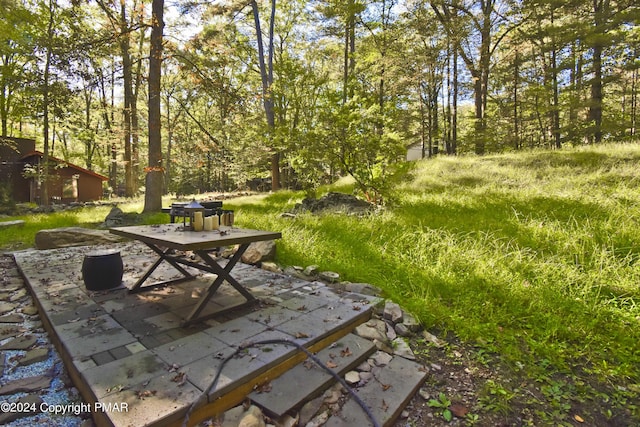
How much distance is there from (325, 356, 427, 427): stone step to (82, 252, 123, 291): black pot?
2.63m

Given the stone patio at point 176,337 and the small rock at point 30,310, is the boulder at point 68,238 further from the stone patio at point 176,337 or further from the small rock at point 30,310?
the small rock at point 30,310

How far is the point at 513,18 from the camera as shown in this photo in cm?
1177

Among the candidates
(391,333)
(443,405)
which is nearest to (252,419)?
(443,405)

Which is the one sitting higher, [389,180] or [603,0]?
[603,0]

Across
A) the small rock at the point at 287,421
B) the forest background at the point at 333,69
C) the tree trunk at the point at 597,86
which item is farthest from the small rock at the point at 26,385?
the tree trunk at the point at 597,86

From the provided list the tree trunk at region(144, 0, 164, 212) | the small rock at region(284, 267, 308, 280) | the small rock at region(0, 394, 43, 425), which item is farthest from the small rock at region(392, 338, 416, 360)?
the tree trunk at region(144, 0, 164, 212)

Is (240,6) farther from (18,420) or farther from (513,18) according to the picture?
(18,420)

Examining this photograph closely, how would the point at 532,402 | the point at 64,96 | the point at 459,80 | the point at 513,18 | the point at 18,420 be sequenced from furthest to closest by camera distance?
the point at 459,80
the point at 513,18
the point at 64,96
the point at 532,402
the point at 18,420

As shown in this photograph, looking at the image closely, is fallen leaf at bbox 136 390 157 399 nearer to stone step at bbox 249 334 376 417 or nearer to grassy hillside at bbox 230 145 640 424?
stone step at bbox 249 334 376 417

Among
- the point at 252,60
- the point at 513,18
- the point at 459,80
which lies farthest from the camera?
the point at 252,60

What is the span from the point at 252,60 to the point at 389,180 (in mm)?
12945

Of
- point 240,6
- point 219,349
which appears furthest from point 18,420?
point 240,6

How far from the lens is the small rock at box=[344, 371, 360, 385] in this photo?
189cm

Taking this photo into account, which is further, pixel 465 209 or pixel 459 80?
pixel 459 80
